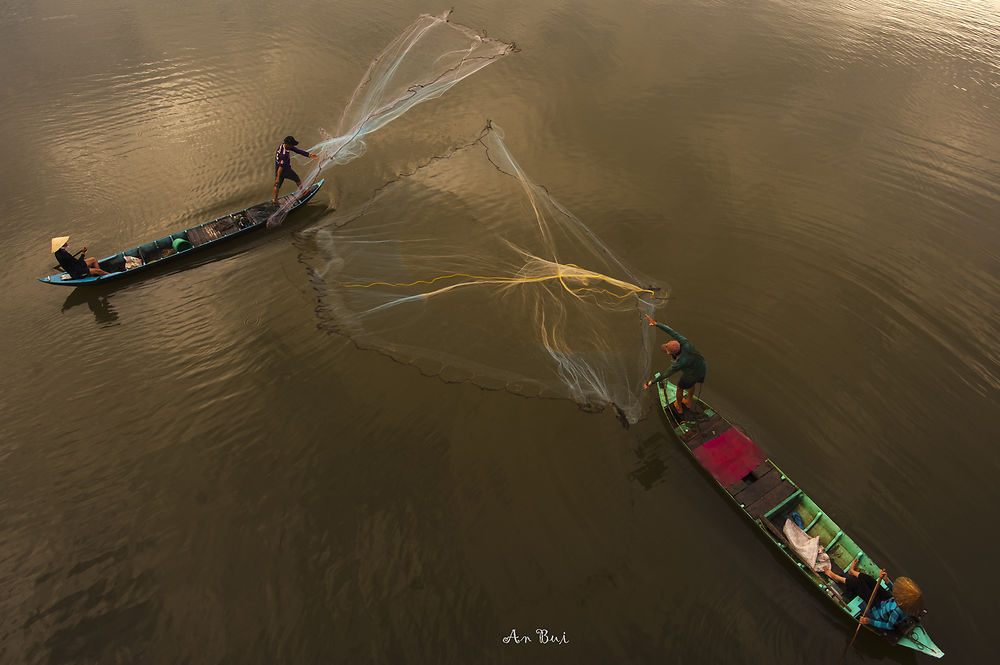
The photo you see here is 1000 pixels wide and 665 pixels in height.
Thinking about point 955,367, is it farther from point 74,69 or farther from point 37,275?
point 74,69

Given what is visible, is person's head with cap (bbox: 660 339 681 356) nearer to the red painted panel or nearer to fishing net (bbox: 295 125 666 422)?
fishing net (bbox: 295 125 666 422)

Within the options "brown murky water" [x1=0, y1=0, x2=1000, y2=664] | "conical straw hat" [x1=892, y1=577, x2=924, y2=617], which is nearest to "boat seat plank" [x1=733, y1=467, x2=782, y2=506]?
"brown murky water" [x1=0, y1=0, x2=1000, y2=664]

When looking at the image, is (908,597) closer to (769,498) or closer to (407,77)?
(769,498)

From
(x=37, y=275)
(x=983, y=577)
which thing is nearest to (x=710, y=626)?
(x=983, y=577)

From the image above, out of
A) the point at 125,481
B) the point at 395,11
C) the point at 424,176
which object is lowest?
the point at 125,481

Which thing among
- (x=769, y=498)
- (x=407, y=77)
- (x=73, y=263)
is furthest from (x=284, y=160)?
(x=769, y=498)
